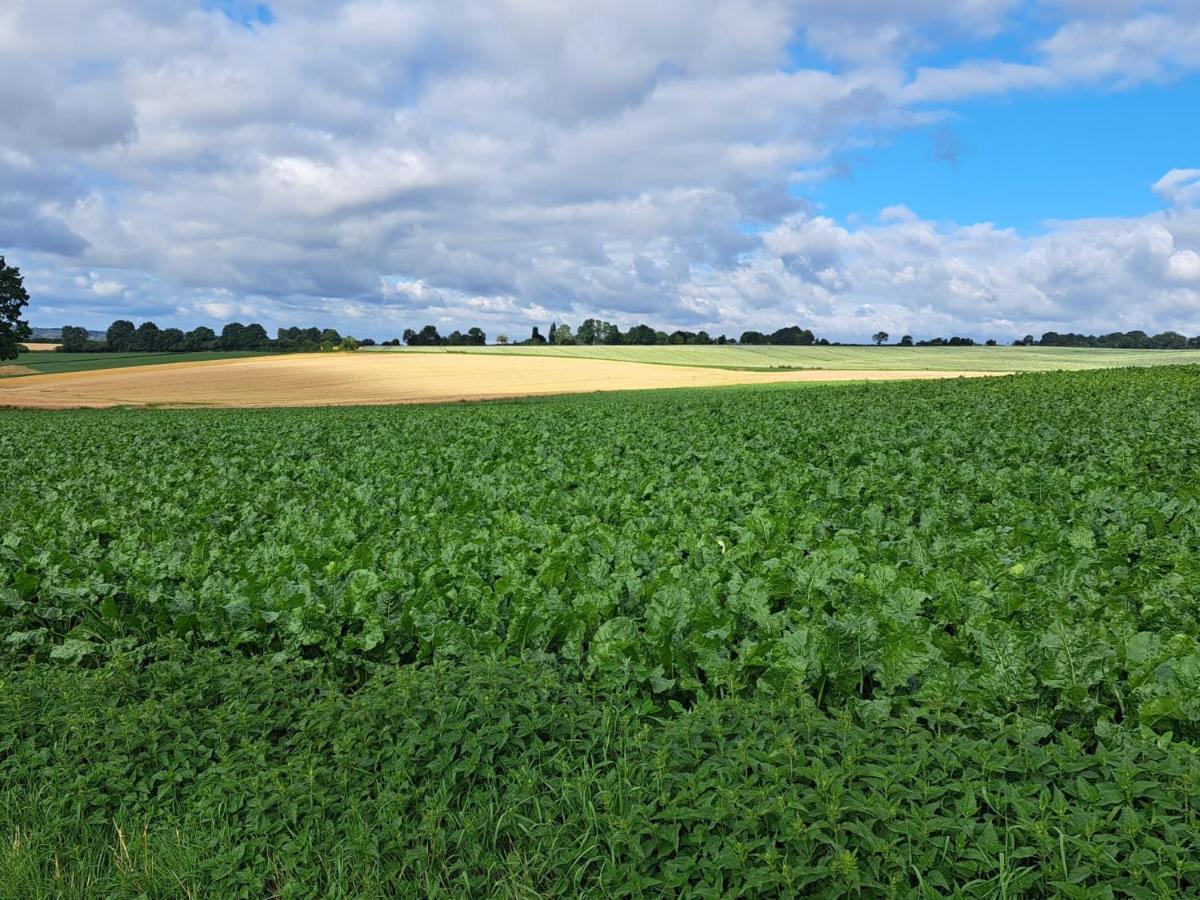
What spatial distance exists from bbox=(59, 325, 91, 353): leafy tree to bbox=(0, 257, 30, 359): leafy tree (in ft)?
176

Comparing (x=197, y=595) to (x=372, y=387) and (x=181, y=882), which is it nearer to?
(x=181, y=882)

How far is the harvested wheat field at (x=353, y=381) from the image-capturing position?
2191 inches

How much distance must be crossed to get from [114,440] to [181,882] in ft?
78.6

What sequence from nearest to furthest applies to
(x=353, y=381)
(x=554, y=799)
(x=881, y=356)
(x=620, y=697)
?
(x=554, y=799)
(x=620, y=697)
(x=353, y=381)
(x=881, y=356)

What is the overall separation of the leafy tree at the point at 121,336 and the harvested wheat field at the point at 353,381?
3759 centimetres

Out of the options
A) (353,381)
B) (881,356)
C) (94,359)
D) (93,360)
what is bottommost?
(353,381)

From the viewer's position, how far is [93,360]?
3669 inches

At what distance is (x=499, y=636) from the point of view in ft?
23.1

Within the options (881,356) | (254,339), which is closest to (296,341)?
(254,339)

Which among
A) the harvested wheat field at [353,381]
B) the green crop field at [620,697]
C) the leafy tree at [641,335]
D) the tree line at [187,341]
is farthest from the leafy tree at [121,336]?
the green crop field at [620,697]

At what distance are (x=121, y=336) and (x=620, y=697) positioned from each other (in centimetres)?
13200

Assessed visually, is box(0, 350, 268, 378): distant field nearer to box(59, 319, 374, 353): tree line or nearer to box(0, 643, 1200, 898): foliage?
box(59, 319, 374, 353): tree line

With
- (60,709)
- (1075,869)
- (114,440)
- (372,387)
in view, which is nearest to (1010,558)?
(1075,869)

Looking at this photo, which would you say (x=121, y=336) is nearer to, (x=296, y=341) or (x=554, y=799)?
(x=296, y=341)
